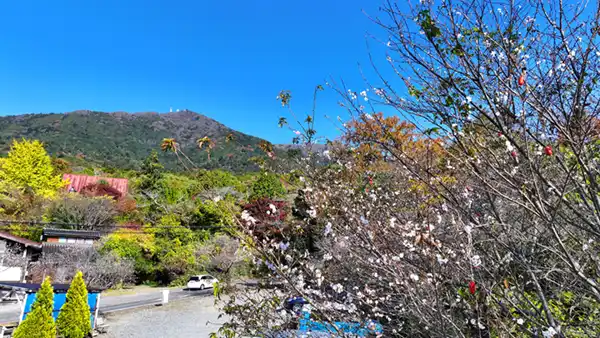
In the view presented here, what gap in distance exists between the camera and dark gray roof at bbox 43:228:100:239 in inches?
837

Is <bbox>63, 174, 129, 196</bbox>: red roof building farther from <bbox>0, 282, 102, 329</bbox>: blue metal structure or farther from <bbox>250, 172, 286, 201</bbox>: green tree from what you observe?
<bbox>0, 282, 102, 329</bbox>: blue metal structure

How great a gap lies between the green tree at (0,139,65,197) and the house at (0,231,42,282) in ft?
26.0

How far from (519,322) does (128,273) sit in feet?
76.8

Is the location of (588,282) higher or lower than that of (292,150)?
lower

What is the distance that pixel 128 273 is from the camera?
71.9ft

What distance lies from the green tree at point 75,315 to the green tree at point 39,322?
1328 millimetres

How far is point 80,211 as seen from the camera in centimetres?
2397

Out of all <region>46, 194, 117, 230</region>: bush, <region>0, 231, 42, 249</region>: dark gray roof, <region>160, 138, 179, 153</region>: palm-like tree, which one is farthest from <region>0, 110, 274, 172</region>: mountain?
<region>160, 138, 179, 153</region>: palm-like tree

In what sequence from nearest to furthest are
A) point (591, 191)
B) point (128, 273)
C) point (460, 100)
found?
point (591, 191)
point (460, 100)
point (128, 273)

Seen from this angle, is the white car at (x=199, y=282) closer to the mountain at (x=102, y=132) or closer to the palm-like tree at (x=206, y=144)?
the palm-like tree at (x=206, y=144)

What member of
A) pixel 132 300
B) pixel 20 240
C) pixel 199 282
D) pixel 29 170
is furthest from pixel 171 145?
pixel 29 170

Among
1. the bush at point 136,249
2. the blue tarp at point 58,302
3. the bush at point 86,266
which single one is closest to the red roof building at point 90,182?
the bush at point 136,249

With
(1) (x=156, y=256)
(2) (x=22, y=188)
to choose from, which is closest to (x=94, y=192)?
Result: (2) (x=22, y=188)

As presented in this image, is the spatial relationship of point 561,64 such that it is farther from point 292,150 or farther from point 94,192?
point 94,192
